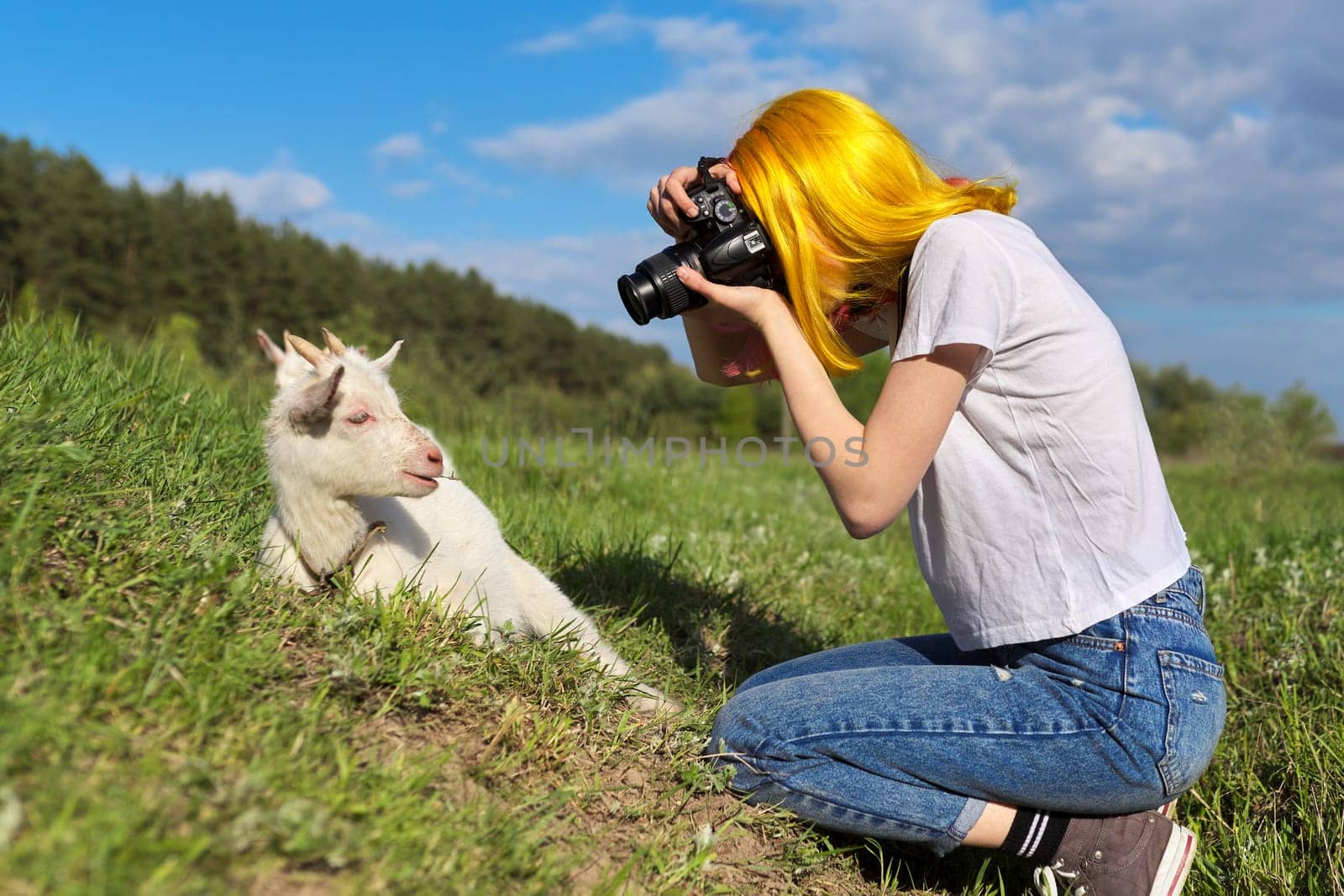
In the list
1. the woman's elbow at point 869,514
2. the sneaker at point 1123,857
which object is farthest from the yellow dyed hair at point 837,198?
the sneaker at point 1123,857

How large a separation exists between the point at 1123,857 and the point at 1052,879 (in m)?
0.18

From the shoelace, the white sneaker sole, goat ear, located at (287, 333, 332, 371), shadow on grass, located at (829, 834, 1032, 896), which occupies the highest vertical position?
goat ear, located at (287, 333, 332, 371)

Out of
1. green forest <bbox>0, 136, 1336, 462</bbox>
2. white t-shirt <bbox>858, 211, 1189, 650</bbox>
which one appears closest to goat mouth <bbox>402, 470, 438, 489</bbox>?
white t-shirt <bbox>858, 211, 1189, 650</bbox>

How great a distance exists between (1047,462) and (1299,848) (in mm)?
1661

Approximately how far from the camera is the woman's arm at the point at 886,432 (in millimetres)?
2080

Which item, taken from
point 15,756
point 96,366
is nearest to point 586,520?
point 96,366

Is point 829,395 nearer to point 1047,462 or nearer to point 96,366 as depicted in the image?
point 1047,462

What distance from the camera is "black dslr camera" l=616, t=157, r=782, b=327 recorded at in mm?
2373

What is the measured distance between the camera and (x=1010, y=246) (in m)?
2.13

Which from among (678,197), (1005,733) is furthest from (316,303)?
(1005,733)

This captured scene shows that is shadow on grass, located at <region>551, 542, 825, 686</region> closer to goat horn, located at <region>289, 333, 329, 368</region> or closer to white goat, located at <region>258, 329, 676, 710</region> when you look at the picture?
white goat, located at <region>258, 329, 676, 710</region>

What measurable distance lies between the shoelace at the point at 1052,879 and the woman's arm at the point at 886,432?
3.33 feet

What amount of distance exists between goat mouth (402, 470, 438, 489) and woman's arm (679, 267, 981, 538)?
1051 mm

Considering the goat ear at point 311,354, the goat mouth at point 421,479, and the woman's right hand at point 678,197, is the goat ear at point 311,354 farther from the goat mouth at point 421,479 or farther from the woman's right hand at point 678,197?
Result: the woman's right hand at point 678,197
